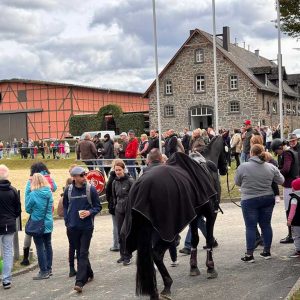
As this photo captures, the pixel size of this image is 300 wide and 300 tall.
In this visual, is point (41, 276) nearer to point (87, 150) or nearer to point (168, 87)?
point (87, 150)

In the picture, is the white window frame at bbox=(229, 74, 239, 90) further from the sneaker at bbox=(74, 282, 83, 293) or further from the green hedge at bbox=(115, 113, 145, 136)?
the sneaker at bbox=(74, 282, 83, 293)

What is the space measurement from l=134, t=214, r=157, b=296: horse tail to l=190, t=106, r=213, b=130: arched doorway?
49476 millimetres

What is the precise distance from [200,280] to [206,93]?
162 feet

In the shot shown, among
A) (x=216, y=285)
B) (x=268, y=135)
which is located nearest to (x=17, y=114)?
(x=268, y=135)

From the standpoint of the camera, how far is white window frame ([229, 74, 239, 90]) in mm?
56188

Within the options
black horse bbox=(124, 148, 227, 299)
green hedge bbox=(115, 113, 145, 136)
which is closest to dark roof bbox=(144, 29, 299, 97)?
green hedge bbox=(115, 113, 145, 136)

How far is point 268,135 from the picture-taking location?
3072 cm

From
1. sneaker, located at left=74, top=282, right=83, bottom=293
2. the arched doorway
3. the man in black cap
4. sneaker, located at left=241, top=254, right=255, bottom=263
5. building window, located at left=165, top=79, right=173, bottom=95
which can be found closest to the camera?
sneaker, located at left=74, top=282, right=83, bottom=293

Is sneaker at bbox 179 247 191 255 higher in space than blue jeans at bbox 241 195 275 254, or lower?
lower

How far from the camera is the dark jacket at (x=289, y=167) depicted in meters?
10.6

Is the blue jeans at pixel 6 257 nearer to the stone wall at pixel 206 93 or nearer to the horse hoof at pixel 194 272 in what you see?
the horse hoof at pixel 194 272

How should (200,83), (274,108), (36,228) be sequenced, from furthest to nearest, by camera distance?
(274,108) → (200,83) → (36,228)

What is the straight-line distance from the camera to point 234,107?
5644cm

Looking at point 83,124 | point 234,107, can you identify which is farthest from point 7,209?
point 83,124
